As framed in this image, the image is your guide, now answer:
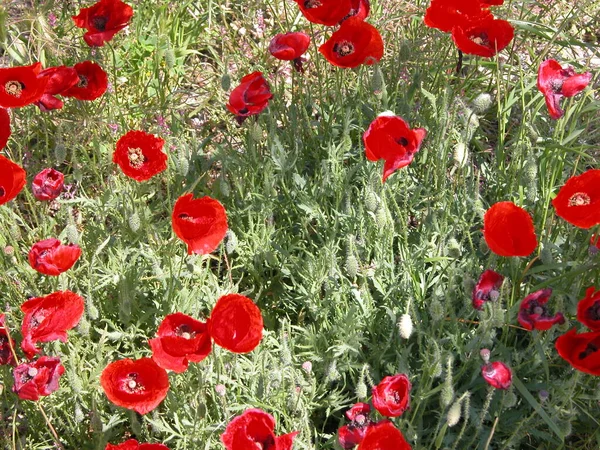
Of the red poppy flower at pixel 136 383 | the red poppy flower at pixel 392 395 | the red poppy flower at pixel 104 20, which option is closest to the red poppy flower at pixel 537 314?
the red poppy flower at pixel 392 395

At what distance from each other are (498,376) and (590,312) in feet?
1.00

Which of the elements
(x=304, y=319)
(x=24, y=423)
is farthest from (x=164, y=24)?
(x=24, y=423)

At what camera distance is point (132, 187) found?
2.71m

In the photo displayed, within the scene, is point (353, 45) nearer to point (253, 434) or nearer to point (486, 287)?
point (486, 287)

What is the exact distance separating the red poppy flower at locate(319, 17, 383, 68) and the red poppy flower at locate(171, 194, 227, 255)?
0.72m

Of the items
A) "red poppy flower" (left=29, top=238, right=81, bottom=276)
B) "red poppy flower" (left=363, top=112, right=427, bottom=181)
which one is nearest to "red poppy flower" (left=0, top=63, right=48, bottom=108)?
"red poppy flower" (left=29, top=238, right=81, bottom=276)

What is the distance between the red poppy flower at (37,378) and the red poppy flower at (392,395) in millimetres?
819

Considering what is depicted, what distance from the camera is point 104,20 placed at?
268 cm

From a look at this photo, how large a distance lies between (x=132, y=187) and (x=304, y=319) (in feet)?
2.44

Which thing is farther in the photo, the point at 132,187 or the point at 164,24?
the point at 164,24

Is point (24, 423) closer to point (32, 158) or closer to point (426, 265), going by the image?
point (32, 158)

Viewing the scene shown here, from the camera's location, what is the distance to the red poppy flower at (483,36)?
2.38 meters

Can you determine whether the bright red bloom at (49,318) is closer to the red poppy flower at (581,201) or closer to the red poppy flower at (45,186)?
the red poppy flower at (45,186)

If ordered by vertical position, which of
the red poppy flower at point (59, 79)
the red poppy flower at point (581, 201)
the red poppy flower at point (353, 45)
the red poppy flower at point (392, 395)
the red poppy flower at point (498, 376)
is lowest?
the red poppy flower at point (392, 395)
